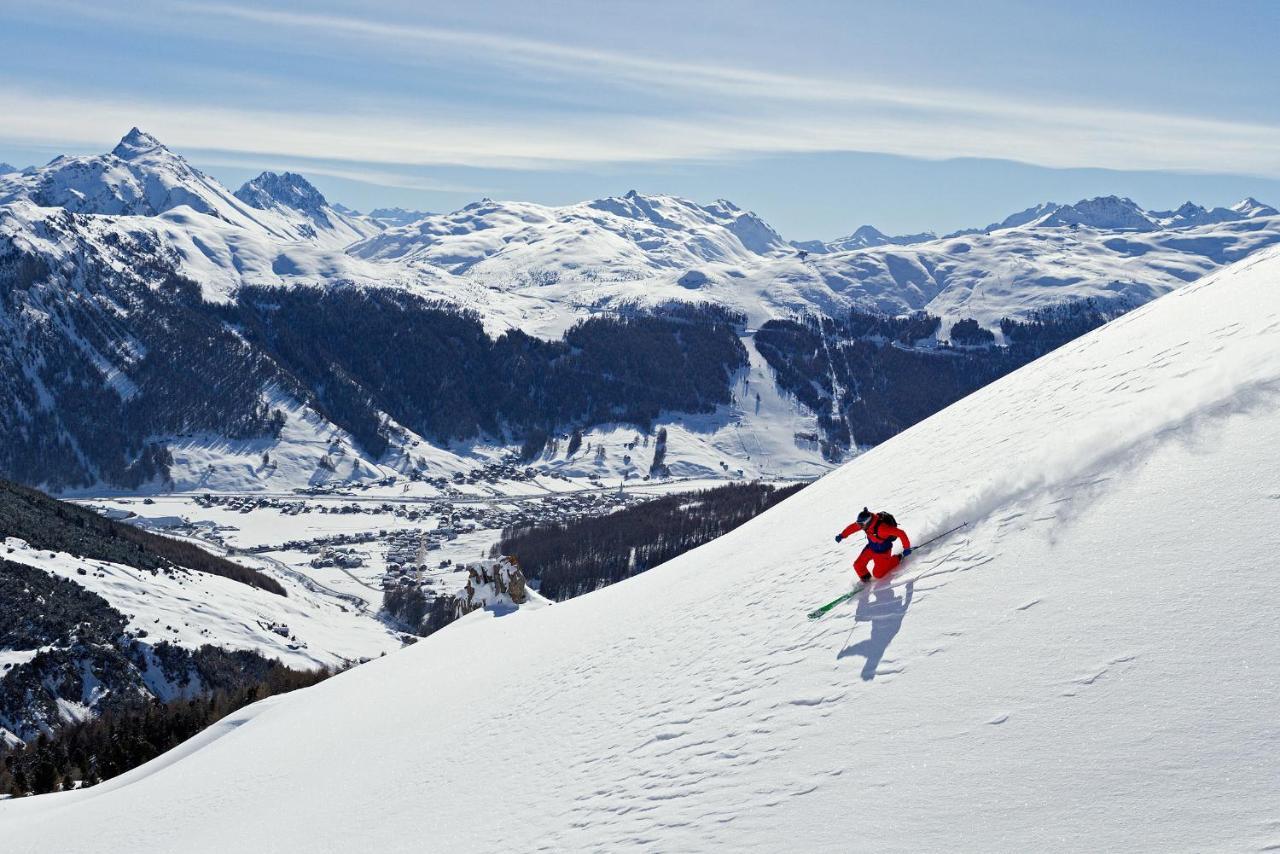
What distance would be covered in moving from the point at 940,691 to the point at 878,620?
3054 millimetres

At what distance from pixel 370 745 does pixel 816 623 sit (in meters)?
12.5

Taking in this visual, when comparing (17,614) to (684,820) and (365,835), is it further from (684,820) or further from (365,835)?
(684,820)

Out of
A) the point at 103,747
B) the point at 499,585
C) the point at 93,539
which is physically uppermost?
the point at 499,585

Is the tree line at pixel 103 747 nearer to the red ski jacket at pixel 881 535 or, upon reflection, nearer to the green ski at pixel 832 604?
the green ski at pixel 832 604

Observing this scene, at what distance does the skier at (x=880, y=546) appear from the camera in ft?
51.1

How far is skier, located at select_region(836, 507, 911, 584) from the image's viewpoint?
1559 centimetres

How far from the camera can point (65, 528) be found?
417ft

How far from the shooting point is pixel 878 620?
13.8 meters

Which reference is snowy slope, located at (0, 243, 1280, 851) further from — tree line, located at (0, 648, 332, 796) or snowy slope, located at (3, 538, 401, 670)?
snowy slope, located at (3, 538, 401, 670)

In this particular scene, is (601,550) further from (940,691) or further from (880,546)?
(940,691)

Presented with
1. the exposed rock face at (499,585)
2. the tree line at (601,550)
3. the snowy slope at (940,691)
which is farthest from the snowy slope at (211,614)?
the snowy slope at (940,691)

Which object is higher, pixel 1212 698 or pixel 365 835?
pixel 1212 698

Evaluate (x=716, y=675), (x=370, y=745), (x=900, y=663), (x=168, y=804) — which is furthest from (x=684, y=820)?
(x=168, y=804)

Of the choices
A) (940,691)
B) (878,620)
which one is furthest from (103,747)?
(940,691)
